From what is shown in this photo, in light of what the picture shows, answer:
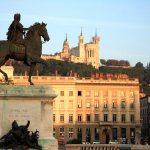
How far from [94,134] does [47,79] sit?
16.3m

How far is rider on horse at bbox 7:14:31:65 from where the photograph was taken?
25328 mm

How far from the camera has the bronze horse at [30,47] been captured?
2505cm

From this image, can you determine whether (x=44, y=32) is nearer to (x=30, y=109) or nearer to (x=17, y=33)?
(x=17, y=33)

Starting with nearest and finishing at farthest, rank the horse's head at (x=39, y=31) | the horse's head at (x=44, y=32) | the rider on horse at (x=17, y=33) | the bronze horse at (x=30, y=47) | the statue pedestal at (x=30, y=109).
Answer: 1. the statue pedestal at (x=30, y=109)
2. the bronze horse at (x=30, y=47)
3. the rider on horse at (x=17, y=33)
4. the horse's head at (x=39, y=31)
5. the horse's head at (x=44, y=32)

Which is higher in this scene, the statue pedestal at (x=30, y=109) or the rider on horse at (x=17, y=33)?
the rider on horse at (x=17, y=33)

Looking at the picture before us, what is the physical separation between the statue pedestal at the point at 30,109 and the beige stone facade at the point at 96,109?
269 feet

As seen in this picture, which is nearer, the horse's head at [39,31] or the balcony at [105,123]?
the horse's head at [39,31]

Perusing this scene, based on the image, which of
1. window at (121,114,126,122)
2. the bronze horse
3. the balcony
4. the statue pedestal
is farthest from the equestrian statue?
window at (121,114,126,122)

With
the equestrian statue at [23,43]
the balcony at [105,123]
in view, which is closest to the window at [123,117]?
the balcony at [105,123]

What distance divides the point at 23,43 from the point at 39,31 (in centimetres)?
113

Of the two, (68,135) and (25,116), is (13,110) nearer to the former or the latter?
(25,116)

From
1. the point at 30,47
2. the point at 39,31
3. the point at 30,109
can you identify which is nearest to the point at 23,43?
the point at 30,47

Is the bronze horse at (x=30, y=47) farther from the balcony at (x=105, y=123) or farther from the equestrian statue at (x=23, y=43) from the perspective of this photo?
the balcony at (x=105, y=123)

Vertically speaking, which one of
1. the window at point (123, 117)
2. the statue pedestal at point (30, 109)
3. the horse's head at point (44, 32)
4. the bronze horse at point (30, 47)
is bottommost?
the statue pedestal at point (30, 109)
